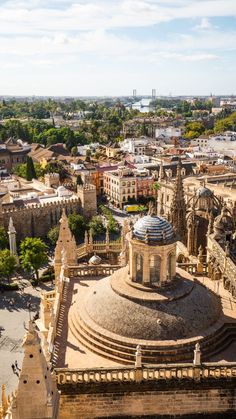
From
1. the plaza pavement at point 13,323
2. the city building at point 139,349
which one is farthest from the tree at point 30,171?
the city building at point 139,349

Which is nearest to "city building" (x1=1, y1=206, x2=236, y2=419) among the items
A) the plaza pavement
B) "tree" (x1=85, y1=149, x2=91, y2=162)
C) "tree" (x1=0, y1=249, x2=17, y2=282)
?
the plaza pavement

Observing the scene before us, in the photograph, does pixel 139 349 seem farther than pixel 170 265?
No

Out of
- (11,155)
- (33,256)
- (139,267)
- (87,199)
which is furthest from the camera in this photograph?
(11,155)

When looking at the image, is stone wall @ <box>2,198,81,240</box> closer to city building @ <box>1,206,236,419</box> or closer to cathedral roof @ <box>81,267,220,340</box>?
city building @ <box>1,206,236,419</box>

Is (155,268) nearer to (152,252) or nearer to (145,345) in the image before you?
(152,252)

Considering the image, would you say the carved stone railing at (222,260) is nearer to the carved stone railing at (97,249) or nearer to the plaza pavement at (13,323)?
the plaza pavement at (13,323)

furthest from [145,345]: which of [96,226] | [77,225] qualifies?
[96,226]
